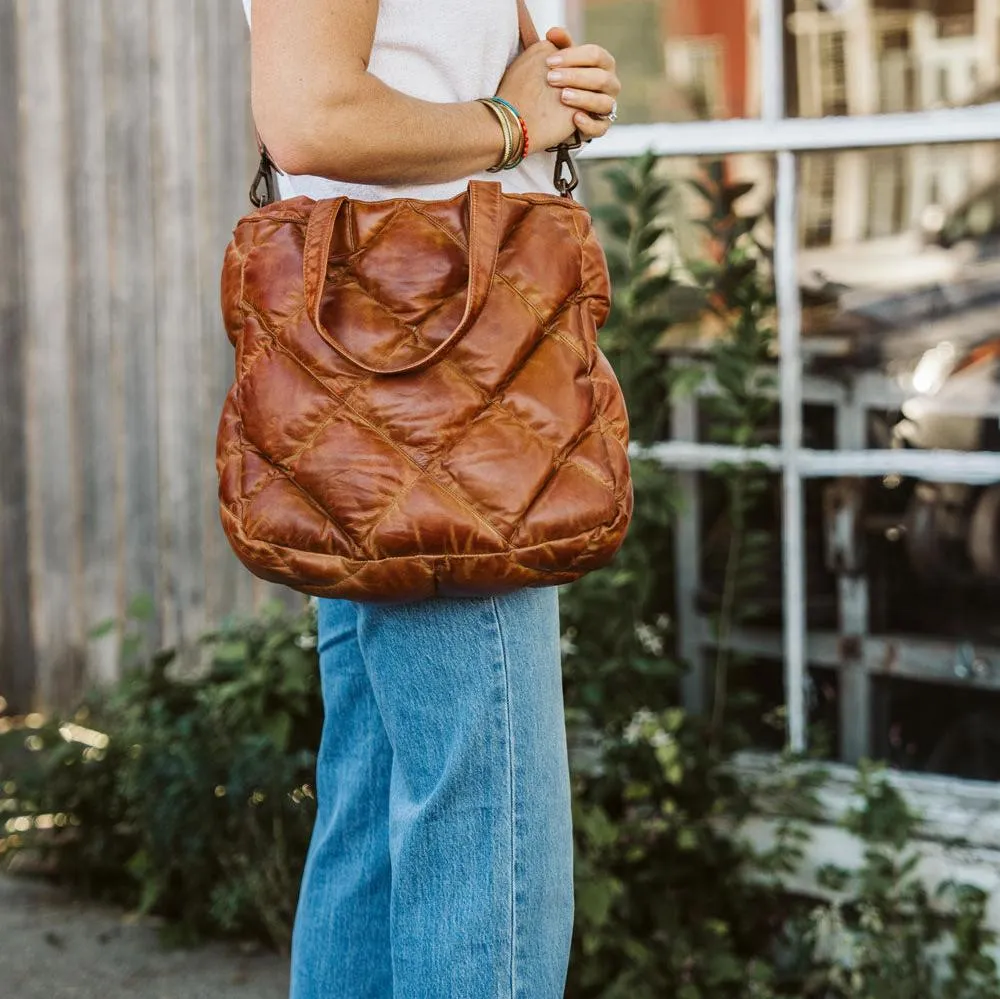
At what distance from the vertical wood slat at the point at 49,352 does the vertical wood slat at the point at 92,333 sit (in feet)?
0.09

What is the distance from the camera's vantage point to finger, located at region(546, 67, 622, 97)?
1349 millimetres

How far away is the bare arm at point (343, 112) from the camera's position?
1197mm

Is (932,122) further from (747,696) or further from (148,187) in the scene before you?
(148,187)

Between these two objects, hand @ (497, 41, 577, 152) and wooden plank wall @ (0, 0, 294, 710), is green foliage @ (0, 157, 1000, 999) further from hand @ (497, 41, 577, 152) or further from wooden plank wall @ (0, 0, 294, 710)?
hand @ (497, 41, 577, 152)

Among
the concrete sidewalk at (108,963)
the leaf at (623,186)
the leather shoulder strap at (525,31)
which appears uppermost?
the leather shoulder strap at (525,31)

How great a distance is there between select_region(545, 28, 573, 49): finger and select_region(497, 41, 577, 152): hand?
24 mm

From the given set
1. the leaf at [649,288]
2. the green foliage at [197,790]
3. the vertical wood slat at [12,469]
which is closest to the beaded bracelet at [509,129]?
the leaf at [649,288]

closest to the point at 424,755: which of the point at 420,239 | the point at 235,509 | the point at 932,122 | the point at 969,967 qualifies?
the point at 235,509

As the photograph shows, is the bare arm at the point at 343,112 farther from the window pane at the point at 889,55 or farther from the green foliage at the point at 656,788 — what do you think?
the window pane at the point at 889,55

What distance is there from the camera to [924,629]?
2361mm

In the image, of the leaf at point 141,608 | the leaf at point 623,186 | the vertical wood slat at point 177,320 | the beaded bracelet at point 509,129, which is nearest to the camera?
the beaded bracelet at point 509,129

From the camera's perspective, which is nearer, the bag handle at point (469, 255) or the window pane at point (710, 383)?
the bag handle at point (469, 255)

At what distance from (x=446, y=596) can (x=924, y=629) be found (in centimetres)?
137

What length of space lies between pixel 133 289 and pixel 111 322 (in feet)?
0.37
